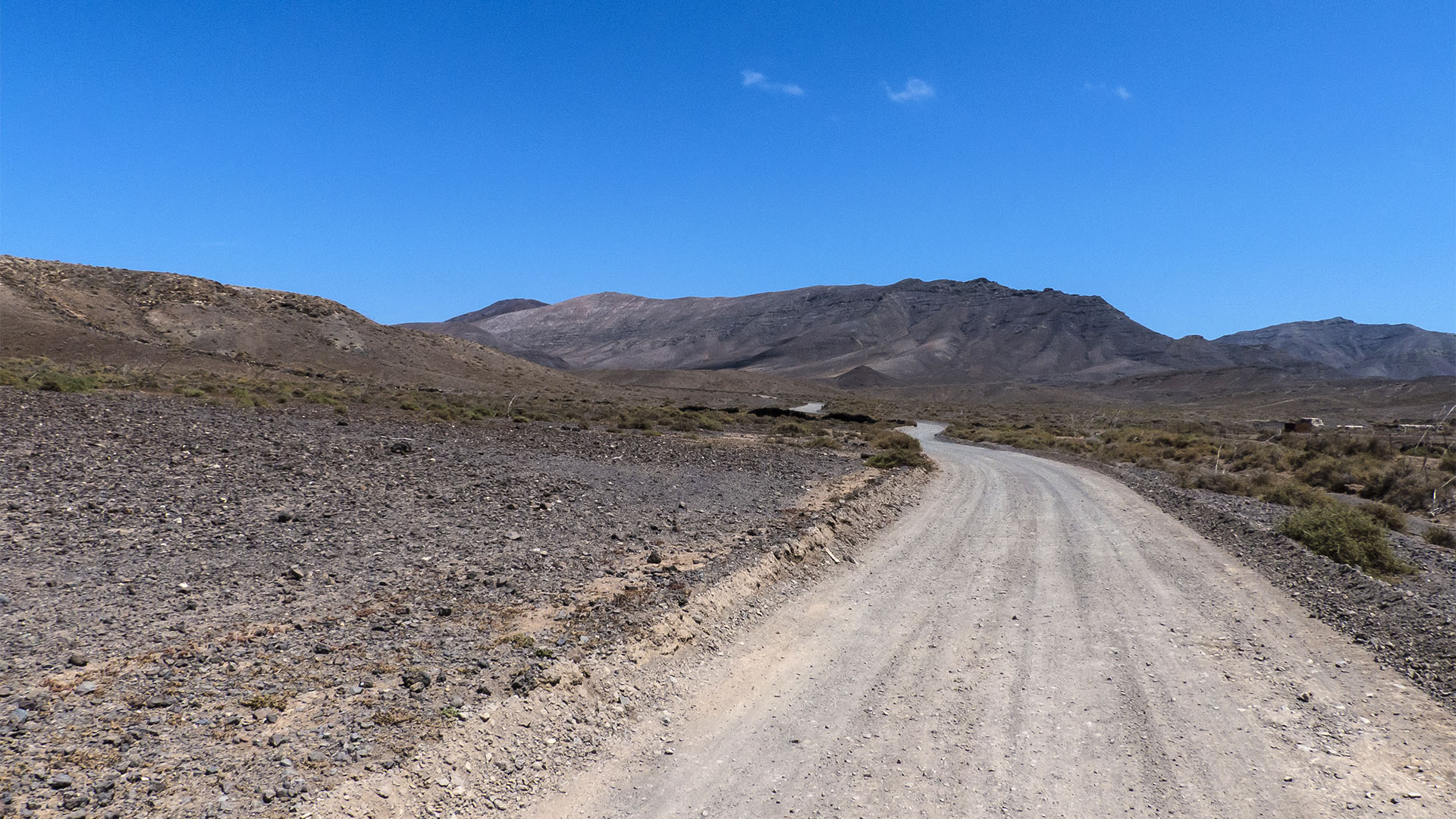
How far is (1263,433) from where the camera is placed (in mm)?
52344

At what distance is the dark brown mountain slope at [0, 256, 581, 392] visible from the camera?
55844 mm

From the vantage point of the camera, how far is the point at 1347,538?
12055mm

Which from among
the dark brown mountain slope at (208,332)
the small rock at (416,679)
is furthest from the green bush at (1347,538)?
the dark brown mountain slope at (208,332)

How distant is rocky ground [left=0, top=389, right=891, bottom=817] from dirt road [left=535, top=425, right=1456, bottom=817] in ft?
3.76

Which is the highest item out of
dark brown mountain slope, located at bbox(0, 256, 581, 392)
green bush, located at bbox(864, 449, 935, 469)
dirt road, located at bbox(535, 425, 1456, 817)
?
dark brown mountain slope, located at bbox(0, 256, 581, 392)

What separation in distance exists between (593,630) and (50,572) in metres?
5.49

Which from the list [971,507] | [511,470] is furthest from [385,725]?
[971,507]

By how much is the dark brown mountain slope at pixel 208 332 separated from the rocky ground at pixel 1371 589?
60.0 meters

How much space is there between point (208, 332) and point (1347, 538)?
81842 millimetres

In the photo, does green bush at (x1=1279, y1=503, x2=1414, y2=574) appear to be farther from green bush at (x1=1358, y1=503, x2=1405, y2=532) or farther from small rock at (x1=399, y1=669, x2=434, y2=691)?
small rock at (x1=399, y1=669, x2=434, y2=691)

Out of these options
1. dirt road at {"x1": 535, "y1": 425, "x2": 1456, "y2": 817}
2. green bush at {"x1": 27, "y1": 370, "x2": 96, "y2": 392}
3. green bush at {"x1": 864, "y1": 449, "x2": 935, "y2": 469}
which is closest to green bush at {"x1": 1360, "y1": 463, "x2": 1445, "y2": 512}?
green bush at {"x1": 864, "y1": 449, "x2": 935, "y2": 469}

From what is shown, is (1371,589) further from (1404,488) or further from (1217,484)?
(1404,488)

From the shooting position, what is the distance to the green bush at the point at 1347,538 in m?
11.6

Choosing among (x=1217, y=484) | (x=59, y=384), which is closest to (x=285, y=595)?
(x=1217, y=484)
